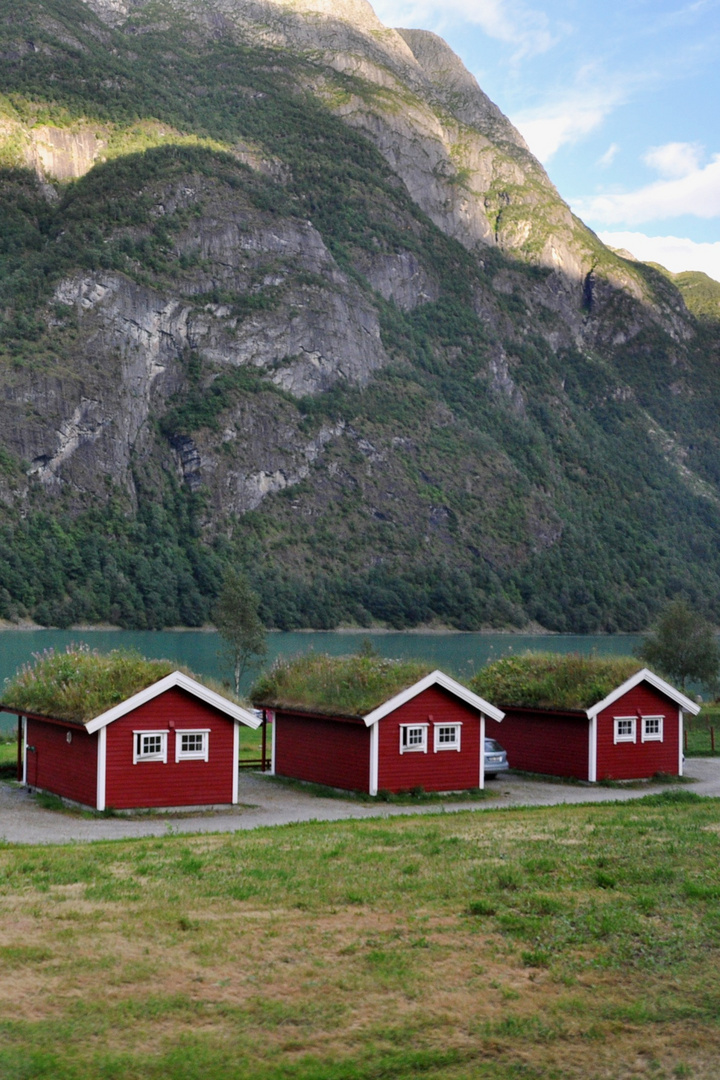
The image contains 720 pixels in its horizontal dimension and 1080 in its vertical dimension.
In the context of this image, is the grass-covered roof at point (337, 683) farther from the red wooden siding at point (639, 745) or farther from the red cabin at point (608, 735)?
the red wooden siding at point (639, 745)

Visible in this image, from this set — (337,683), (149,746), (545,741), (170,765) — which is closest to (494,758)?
(545,741)

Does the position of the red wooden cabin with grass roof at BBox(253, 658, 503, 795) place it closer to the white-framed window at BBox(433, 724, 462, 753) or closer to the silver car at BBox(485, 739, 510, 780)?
the white-framed window at BBox(433, 724, 462, 753)

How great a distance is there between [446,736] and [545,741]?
6.07 m

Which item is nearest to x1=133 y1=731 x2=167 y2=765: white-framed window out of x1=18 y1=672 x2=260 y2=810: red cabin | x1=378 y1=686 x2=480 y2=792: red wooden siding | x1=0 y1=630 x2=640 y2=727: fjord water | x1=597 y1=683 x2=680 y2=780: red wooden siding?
x1=18 y1=672 x2=260 y2=810: red cabin

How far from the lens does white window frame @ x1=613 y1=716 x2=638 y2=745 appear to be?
3475cm

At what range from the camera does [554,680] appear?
117 feet

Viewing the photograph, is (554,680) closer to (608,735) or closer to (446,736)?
(608,735)

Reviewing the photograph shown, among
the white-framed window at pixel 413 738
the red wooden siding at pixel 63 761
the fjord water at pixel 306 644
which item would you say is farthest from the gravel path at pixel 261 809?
the fjord water at pixel 306 644

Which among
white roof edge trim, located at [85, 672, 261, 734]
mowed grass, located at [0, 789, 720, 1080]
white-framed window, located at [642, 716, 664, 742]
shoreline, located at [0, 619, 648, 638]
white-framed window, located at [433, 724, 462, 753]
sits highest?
white roof edge trim, located at [85, 672, 261, 734]

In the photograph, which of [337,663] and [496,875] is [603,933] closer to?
[496,875]

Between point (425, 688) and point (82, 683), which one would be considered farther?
point (425, 688)

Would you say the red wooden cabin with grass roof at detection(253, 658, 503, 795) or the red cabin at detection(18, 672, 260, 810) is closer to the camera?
the red cabin at detection(18, 672, 260, 810)

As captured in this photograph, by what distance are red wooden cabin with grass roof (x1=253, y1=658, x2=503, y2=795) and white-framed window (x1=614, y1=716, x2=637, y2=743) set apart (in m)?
5.47

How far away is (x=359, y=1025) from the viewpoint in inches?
350
